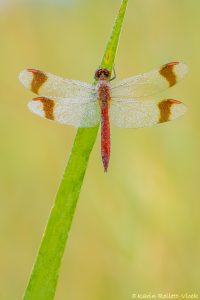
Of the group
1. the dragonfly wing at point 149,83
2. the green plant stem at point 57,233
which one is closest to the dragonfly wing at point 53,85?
the dragonfly wing at point 149,83

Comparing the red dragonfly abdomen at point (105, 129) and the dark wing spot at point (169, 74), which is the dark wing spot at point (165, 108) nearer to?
the dark wing spot at point (169, 74)

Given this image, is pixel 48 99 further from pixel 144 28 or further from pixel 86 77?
pixel 86 77

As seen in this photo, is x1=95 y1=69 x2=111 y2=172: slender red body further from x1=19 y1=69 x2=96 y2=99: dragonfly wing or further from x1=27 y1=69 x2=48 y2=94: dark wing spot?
x1=27 y1=69 x2=48 y2=94: dark wing spot

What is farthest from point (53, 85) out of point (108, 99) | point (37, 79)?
point (108, 99)

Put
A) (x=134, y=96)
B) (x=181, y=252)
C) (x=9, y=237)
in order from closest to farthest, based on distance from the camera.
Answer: (x=134, y=96), (x=181, y=252), (x=9, y=237)

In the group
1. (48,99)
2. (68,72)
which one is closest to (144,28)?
(68,72)

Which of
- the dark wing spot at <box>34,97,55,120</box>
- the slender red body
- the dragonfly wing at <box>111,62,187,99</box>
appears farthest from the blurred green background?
the dark wing spot at <box>34,97,55,120</box>
